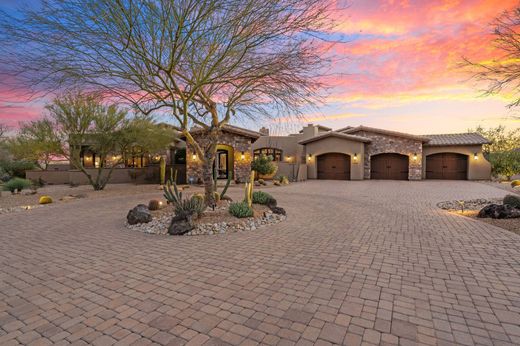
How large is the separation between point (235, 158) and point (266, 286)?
17128mm

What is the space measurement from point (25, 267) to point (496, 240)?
919 cm

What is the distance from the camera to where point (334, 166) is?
24125 mm

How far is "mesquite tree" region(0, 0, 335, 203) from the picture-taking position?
210 inches

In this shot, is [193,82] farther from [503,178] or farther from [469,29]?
[503,178]

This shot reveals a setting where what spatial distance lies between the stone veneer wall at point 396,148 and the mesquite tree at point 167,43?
1754 cm

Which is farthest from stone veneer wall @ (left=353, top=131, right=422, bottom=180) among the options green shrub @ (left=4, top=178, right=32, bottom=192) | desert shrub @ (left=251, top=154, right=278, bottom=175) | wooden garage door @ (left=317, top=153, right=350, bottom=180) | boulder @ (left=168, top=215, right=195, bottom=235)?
green shrub @ (left=4, top=178, right=32, bottom=192)

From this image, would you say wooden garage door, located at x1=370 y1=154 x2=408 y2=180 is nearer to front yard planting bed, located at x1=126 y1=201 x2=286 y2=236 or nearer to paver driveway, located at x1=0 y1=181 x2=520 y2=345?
paver driveway, located at x1=0 y1=181 x2=520 y2=345

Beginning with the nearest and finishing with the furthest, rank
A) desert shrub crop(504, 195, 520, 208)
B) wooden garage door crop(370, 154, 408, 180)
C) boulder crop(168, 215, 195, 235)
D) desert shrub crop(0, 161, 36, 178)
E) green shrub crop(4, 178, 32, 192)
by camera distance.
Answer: boulder crop(168, 215, 195, 235) → desert shrub crop(504, 195, 520, 208) → green shrub crop(4, 178, 32, 192) → desert shrub crop(0, 161, 36, 178) → wooden garage door crop(370, 154, 408, 180)

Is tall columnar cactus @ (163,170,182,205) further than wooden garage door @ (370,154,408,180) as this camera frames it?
No

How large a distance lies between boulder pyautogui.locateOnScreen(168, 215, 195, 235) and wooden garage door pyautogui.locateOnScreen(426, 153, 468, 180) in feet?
77.7

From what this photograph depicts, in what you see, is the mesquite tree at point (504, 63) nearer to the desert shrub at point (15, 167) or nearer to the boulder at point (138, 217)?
the boulder at point (138, 217)

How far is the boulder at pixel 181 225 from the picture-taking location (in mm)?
6695

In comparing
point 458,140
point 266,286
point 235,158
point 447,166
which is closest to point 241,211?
point 266,286

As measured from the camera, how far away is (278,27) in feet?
19.1
